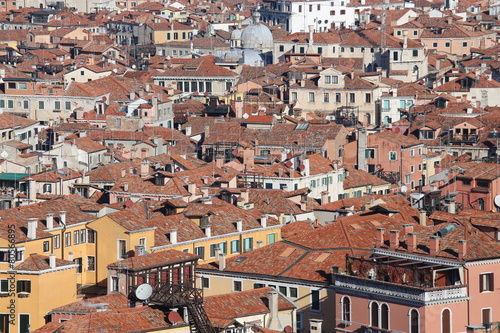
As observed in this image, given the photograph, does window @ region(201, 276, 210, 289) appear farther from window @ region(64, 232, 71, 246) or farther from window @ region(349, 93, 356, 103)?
window @ region(349, 93, 356, 103)

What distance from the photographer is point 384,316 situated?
41219 millimetres

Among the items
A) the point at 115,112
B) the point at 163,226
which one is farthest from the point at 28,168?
the point at 163,226

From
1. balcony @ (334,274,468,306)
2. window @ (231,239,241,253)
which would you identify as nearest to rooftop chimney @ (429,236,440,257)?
balcony @ (334,274,468,306)

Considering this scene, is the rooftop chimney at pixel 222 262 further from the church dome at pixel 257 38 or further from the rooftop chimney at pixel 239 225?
the church dome at pixel 257 38

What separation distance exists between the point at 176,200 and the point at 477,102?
33888 millimetres

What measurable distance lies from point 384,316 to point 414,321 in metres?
0.97

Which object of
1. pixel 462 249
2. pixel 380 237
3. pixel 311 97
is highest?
pixel 462 249

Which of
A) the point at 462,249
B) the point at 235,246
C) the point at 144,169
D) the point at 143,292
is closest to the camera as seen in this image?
the point at 143,292

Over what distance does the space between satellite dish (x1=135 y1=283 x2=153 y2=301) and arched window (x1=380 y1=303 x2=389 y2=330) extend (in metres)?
4.51

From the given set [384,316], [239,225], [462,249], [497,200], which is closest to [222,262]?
[239,225]

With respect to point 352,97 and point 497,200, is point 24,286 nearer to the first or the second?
point 497,200

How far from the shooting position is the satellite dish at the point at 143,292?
41281 millimetres

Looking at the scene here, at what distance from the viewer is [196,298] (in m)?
40.7

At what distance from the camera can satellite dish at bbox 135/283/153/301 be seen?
135 ft
